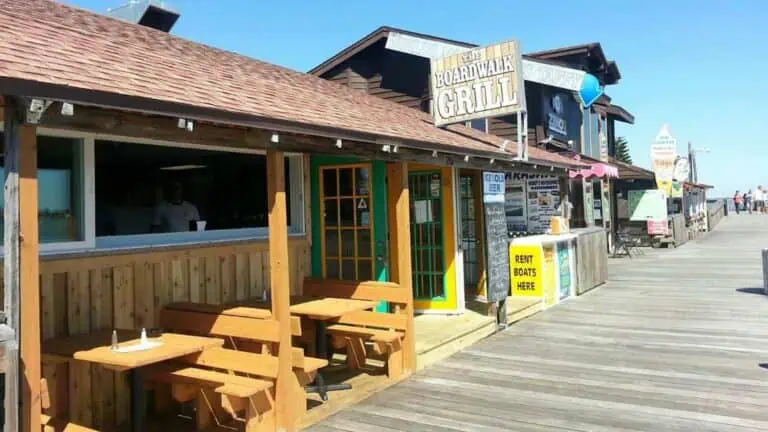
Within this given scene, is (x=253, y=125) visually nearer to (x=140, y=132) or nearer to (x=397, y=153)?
(x=140, y=132)

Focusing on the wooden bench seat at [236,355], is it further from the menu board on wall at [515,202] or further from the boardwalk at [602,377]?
the menu board on wall at [515,202]

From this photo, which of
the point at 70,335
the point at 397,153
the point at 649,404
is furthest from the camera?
the point at 397,153

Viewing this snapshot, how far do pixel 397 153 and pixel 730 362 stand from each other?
4.06m

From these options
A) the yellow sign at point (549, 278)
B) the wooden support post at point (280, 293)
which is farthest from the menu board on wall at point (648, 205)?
the wooden support post at point (280, 293)

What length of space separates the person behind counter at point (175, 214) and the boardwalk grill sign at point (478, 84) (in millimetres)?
4279

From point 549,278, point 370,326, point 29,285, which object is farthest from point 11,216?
point 549,278

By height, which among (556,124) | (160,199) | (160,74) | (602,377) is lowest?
(602,377)

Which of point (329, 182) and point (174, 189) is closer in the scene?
point (174, 189)

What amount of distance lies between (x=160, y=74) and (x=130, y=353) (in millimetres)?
2031

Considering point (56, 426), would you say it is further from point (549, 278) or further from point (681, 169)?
point (681, 169)

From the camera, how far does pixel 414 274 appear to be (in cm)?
866

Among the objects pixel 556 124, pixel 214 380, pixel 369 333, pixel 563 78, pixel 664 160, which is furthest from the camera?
pixel 664 160

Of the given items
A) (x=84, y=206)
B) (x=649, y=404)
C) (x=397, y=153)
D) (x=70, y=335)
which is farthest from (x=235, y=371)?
(x=649, y=404)

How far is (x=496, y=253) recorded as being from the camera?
7.96 meters
